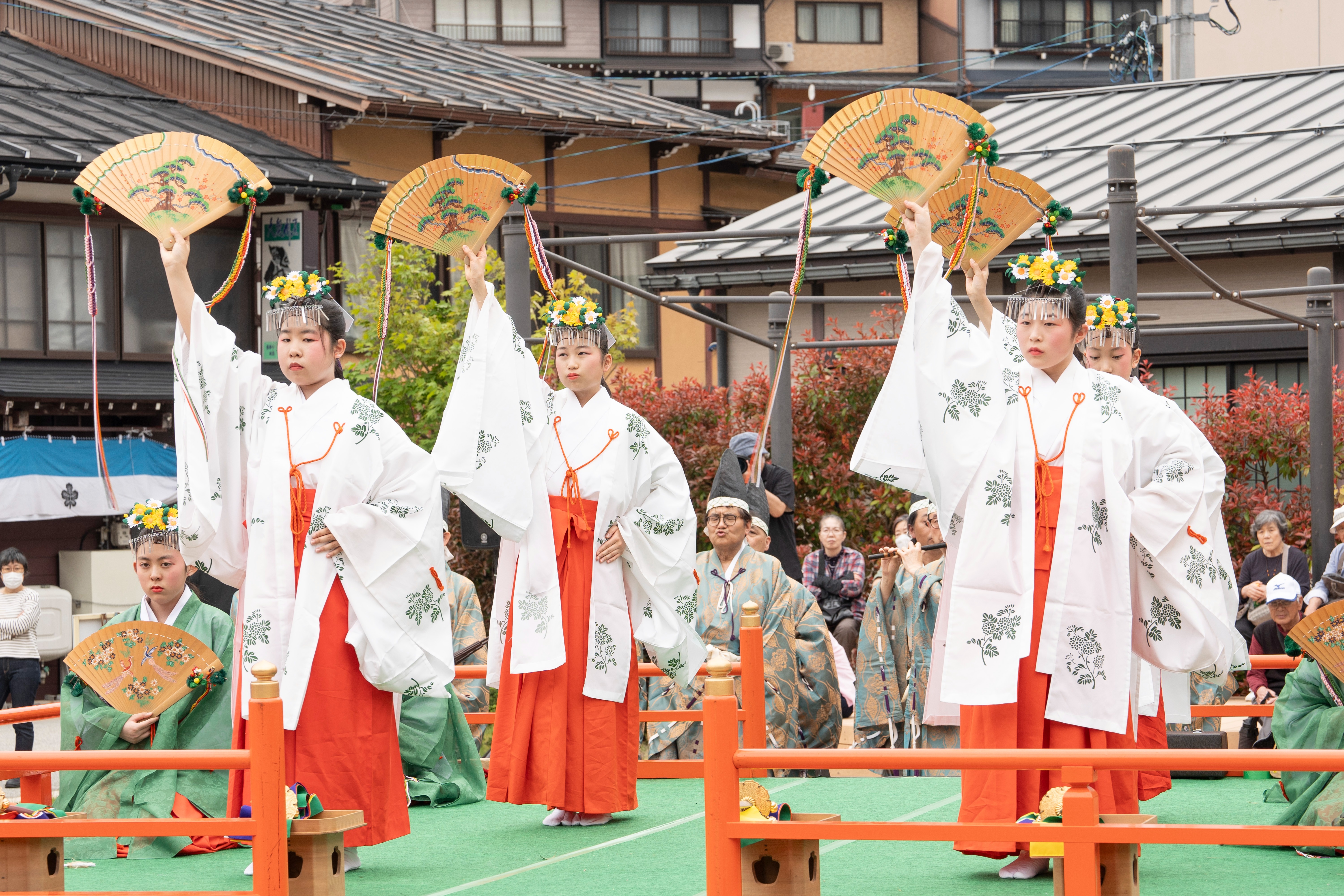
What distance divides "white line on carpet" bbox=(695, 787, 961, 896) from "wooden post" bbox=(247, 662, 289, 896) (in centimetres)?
217

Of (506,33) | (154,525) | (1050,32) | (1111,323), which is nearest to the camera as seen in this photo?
(1111,323)

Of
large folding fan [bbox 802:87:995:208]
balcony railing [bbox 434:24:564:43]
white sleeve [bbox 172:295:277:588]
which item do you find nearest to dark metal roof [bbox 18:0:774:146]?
balcony railing [bbox 434:24:564:43]

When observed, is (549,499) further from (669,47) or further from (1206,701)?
(669,47)

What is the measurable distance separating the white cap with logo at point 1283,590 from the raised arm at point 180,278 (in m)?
5.92

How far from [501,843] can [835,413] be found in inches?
295

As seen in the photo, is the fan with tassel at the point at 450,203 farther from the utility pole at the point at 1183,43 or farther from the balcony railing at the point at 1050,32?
the balcony railing at the point at 1050,32

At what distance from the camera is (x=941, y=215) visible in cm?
600

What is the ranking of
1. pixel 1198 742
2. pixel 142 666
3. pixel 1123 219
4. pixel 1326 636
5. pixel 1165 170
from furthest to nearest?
pixel 1165 170 < pixel 1198 742 < pixel 1123 219 < pixel 142 666 < pixel 1326 636

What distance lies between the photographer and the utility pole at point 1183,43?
1867 centimetres

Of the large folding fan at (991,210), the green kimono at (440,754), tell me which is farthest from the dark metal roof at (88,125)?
the large folding fan at (991,210)

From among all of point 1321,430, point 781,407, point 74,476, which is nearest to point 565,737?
point 781,407

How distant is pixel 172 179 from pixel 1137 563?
3570 millimetres

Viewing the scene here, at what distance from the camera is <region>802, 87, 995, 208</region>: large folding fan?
17.2 ft

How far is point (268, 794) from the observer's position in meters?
4.25
